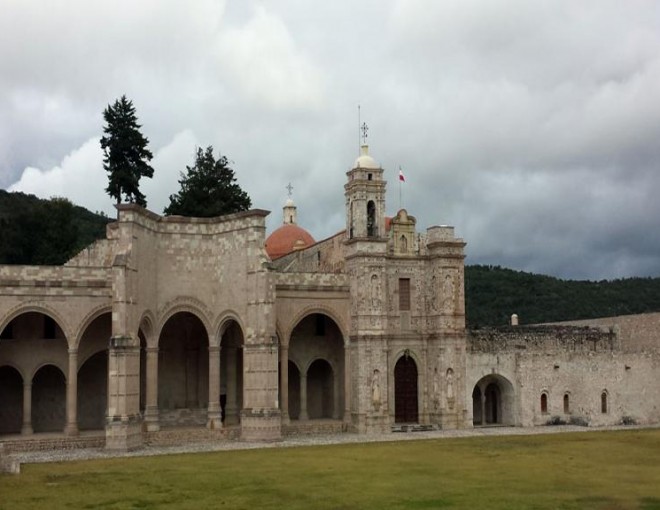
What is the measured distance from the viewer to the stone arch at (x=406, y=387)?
4303 cm

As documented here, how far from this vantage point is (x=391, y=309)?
141 feet

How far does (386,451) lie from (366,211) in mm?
14418

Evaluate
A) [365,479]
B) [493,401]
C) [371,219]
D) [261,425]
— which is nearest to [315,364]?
[371,219]

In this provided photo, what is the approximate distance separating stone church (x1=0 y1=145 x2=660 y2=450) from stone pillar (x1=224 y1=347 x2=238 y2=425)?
0.09 meters

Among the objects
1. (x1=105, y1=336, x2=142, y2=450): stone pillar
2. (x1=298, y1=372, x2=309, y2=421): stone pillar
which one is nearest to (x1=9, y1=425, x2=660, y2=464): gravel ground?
(x1=105, y1=336, x2=142, y2=450): stone pillar

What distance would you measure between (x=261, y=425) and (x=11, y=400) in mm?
12277

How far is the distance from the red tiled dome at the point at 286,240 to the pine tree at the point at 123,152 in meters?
8.85

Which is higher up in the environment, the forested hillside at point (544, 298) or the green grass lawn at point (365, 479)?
the forested hillside at point (544, 298)

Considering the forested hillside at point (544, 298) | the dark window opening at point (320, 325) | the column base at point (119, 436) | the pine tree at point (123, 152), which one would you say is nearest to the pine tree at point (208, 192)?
the pine tree at point (123, 152)

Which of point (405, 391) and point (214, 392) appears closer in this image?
point (214, 392)

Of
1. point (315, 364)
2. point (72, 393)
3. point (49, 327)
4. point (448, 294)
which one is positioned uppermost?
point (448, 294)

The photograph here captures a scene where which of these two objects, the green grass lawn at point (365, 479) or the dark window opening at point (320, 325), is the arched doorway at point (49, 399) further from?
the dark window opening at point (320, 325)

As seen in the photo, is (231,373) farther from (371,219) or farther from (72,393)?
(371,219)

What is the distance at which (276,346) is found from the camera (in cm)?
3719
